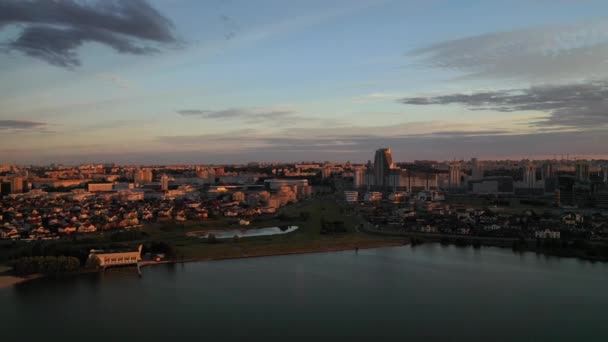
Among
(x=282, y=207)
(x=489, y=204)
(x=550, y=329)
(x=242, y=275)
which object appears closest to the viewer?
(x=550, y=329)

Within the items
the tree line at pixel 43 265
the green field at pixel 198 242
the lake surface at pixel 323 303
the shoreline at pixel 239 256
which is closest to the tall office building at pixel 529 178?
the green field at pixel 198 242

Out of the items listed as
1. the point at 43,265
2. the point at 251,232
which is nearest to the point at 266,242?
the point at 251,232

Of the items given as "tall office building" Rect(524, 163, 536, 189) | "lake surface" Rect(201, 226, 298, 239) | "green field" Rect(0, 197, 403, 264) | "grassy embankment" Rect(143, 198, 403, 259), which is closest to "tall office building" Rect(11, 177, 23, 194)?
"green field" Rect(0, 197, 403, 264)

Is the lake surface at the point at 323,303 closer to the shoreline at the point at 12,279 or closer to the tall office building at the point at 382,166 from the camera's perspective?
the shoreline at the point at 12,279

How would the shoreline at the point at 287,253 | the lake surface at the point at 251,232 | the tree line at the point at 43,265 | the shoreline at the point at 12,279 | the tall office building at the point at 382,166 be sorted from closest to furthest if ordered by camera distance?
the shoreline at the point at 12,279
the tree line at the point at 43,265
the shoreline at the point at 287,253
the lake surface at the point at 251,232
the tall office building at the point at 382,166

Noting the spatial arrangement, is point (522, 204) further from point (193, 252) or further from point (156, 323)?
point (156, 323)

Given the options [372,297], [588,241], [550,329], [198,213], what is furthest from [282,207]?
[550,329]

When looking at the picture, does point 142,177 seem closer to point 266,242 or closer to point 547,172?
point 547,172
